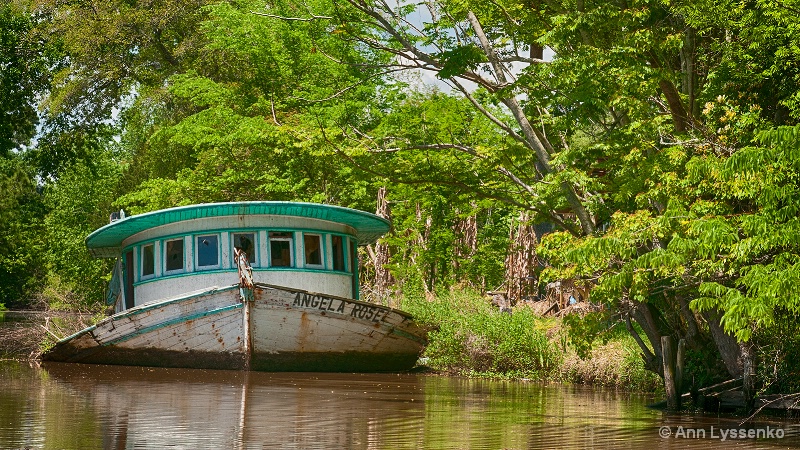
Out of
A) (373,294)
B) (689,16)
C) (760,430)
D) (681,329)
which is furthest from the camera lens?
(373,294)

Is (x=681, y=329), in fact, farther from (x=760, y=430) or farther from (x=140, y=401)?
(x=140, y=401)

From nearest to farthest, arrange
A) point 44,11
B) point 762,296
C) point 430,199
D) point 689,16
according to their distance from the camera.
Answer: point 762,296
point 689,16
point 430,199
point 44,11

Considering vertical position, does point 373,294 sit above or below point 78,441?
above

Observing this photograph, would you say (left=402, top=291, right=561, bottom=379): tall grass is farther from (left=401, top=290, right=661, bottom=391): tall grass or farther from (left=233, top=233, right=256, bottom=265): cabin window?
(left=233, top=233, right=256, bottom=265): cabin window

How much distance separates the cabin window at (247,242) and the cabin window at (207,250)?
1.28 ft

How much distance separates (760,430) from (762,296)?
7.62 feet

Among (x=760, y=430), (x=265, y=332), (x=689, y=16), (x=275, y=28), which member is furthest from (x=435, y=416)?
(x=275, y=28)

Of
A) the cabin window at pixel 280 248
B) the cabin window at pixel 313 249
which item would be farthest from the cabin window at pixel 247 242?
the cabin window at pixel 313 249

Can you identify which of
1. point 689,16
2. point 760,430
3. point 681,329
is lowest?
point 760,430

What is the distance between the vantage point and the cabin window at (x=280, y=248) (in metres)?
21.0

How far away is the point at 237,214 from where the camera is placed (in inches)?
816

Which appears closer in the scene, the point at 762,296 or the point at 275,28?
the point at 762,296

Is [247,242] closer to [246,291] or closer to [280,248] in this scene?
[280,248]

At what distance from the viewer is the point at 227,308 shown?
64.1 ft
